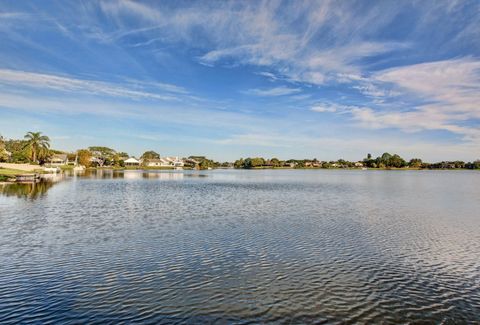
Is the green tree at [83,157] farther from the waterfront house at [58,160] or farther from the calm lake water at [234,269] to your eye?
the calm lake water at [234,269]

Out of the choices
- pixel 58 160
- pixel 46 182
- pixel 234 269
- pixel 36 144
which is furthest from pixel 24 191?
pixel 58 160

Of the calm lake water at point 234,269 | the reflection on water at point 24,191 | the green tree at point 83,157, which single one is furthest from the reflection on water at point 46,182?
the green tree at point 83,157

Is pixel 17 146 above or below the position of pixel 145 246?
above

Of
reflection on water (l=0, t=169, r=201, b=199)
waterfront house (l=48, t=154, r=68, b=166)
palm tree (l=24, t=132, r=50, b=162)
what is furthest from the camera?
waterfront house (l=48, t=154, r=68, b=166)

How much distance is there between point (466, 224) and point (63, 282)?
33.4 meters

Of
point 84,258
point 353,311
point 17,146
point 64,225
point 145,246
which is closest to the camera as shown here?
point 353,311

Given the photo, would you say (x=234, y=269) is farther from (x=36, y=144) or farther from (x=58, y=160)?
(x=58, y=160)

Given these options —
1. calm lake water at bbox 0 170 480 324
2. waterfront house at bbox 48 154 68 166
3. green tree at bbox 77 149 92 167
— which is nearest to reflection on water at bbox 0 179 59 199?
calm lake water at bbox 0 170 480 324

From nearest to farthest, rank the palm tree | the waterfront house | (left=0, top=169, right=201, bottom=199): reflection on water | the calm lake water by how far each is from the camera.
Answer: the calm lake water, (left=0, top=169, right=201, bottom=199): reflection on water, the palm tree, the waterfront house

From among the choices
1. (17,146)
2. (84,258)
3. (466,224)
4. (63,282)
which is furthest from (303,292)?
(17,146)

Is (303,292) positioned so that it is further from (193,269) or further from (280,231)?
(280,231)

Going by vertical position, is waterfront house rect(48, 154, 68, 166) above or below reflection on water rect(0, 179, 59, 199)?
above

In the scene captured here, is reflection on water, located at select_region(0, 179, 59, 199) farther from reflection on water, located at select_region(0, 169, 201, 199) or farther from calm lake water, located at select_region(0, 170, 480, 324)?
calm lake water, located at select_region(0, 170, 480, 324)

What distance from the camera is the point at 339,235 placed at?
24.4 metres
